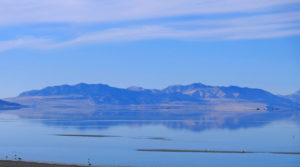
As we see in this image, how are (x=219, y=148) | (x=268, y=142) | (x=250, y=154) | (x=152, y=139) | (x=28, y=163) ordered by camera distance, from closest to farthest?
1. (x=28, y=163)
2. (x=250, y=154)
3. (x=219, y=148)
4. (x=268, y=142)
5. (x=152, y=139)

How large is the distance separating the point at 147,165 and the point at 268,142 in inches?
1199

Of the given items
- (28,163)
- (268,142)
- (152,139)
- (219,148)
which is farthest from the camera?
(152,139)

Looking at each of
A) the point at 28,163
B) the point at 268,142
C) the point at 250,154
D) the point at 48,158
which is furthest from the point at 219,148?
the point at 28,163

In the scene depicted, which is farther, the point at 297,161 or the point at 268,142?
the point at 268,142

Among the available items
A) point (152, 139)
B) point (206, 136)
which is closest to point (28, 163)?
point (152, 139)

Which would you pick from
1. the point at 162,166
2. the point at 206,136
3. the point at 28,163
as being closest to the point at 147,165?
the point at 162,166

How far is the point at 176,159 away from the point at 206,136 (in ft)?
105

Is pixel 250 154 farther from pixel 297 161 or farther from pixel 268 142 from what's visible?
pixel 268 142

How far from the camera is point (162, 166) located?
48844 mm

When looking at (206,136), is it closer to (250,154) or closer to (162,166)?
(250,154)

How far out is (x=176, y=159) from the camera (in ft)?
178

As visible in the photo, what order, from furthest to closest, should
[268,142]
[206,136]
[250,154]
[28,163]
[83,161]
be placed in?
[206,136]
[268,142]
[250,154]
[83,161]
[28,163]

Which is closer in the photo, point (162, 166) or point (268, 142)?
point (162, 166)

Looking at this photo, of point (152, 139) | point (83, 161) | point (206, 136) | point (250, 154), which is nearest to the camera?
point (83, 161)
